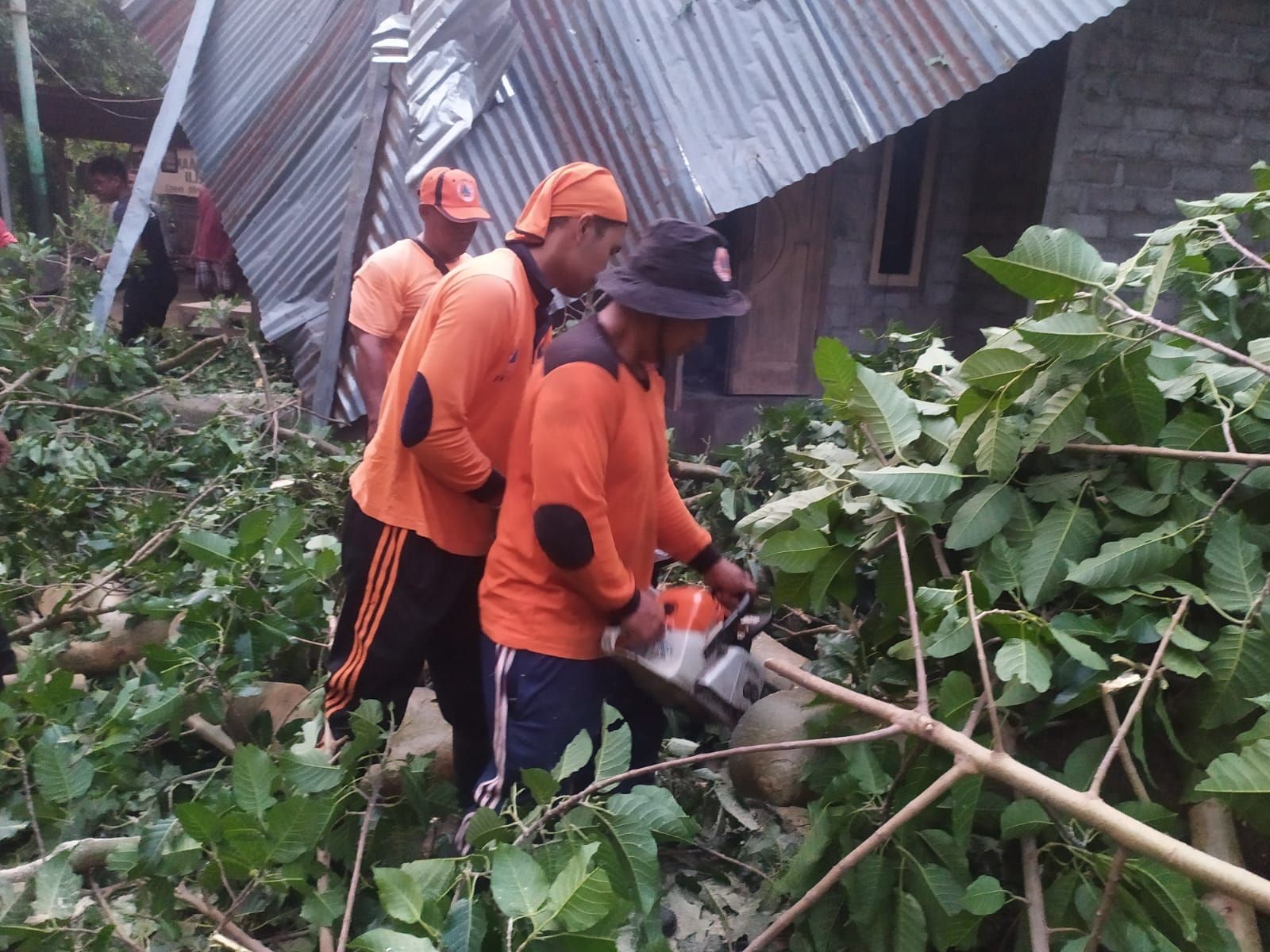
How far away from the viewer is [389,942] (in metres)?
1.29

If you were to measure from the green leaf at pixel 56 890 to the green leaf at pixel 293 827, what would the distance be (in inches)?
15.9

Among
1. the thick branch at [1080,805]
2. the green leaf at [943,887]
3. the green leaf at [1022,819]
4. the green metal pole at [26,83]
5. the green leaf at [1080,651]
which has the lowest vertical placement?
the green leaf at [943,887]

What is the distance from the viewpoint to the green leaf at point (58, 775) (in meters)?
2.00

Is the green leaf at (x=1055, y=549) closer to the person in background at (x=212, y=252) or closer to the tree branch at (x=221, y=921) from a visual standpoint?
the tree branch at (x=221, y=921)

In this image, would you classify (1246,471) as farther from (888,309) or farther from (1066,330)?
(888,309)

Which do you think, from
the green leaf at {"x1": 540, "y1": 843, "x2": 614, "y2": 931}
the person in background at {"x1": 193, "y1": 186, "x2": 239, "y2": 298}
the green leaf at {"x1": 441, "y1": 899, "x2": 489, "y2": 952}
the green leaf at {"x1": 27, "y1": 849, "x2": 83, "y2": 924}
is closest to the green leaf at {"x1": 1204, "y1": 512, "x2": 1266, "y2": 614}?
the green leaf at {"x1": 540, "y1": 843, "x2": 614, "y2": 931}

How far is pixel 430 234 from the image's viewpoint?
11.7ft

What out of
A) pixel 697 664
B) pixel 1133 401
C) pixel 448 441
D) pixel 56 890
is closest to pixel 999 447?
pixel 1133 401

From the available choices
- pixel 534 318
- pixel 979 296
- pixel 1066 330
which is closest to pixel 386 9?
pixel 534 318

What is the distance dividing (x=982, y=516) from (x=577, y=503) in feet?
2.74

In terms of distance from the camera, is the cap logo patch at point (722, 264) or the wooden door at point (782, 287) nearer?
the cap logo patch at point (722, 264)

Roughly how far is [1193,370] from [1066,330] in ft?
1.40

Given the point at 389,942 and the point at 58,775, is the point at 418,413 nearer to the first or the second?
the point at 58,775

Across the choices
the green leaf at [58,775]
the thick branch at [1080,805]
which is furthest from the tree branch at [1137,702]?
the green leaf at [58,775]
